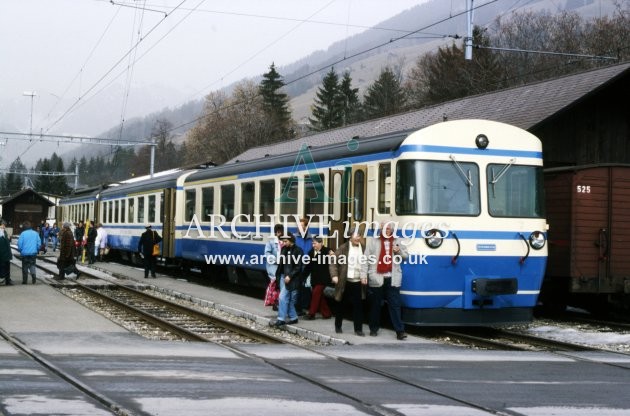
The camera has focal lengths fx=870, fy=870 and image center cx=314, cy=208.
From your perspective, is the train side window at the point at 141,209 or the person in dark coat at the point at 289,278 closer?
the person in dark coat at the point at 289,278

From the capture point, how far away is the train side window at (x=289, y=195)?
677 inches

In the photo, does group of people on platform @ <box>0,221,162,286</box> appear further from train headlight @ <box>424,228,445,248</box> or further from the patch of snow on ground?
the patch of snow on ground

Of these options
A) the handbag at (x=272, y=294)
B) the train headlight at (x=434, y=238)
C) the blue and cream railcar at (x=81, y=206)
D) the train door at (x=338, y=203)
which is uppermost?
the blue and cream railcar at (x=81, y=206)

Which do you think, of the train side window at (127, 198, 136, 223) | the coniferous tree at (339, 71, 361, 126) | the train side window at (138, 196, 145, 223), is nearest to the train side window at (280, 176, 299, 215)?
the train side window at (138, 196, 145, 223)

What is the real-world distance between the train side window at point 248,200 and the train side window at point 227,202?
2.22 feet

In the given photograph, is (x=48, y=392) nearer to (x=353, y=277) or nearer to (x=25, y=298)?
(x=353, y=277)

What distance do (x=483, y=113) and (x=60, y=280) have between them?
13.1 m

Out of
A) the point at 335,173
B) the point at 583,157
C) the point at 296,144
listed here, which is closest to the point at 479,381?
the point at 335,173

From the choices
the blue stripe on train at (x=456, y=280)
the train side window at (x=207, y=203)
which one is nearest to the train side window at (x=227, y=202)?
the train side window at (x=207, y=203)

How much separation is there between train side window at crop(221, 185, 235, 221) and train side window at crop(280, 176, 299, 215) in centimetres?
304

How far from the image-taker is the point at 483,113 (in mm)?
25625

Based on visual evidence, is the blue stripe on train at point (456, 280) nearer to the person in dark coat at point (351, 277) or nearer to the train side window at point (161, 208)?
the person in dark coat at point (351, 277)

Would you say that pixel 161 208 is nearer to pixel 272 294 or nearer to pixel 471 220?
pixel 272 294

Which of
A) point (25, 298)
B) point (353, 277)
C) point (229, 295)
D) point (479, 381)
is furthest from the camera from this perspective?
point (229, 295)
